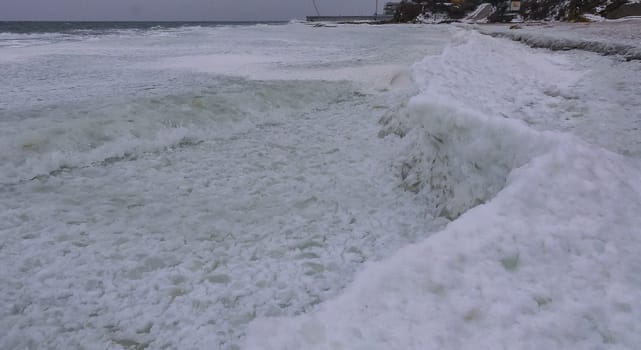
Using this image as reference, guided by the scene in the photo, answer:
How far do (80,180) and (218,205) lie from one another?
6.17 feet

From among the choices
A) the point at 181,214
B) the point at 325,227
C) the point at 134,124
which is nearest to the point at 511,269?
the point at 325,227

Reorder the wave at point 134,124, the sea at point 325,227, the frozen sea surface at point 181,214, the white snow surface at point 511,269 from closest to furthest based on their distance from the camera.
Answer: the white snow surface at point 511,269 < the sea at point 325,227 < the frozen sea surface at point 181,214 < the wave at point 134,124

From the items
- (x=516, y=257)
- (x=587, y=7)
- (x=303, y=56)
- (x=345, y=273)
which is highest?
(x=587, y=7)

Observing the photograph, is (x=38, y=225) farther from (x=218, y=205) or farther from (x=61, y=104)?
(x=61, y=104)

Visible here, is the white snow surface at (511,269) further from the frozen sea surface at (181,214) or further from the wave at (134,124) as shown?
the wave at (134,124)

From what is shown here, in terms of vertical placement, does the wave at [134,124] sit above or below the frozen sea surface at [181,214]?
above

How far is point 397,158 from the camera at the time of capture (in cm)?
504

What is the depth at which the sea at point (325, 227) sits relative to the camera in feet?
6.38

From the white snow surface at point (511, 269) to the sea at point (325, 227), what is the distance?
0.4 inches

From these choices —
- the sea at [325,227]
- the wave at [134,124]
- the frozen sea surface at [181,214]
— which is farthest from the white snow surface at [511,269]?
the wave at [134,124]

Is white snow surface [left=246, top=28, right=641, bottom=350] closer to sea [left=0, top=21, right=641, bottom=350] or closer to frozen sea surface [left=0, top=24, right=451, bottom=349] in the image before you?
sea [left=0, top=21, right=641, bottom=350]

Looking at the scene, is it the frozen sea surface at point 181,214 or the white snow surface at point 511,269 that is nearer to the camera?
the white snow surface at point 511,269

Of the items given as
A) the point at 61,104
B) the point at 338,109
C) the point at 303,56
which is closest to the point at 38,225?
the point at 61,104

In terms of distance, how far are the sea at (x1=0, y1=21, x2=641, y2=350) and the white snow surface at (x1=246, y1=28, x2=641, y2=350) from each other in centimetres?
1
